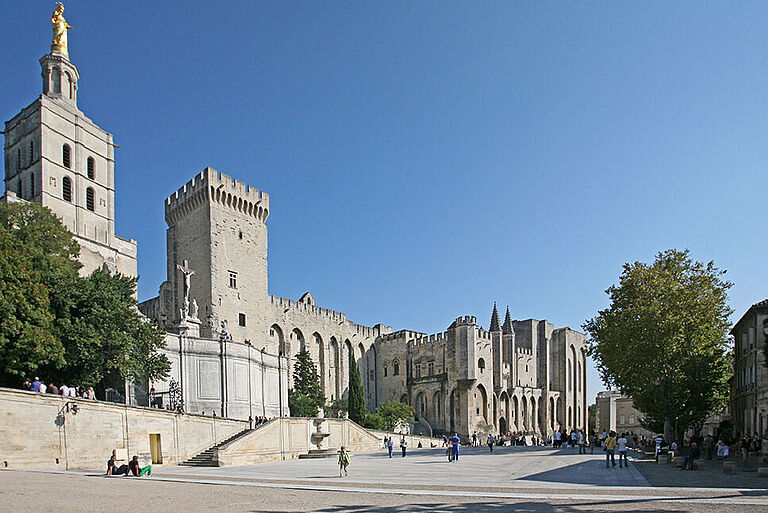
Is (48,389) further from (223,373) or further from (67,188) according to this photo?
(67,188)

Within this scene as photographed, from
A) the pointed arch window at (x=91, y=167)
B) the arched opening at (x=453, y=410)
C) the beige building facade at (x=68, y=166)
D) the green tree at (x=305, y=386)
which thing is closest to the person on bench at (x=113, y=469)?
the beige building facade at (x=68, y=166)

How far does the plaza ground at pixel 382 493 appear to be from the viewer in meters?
11.6

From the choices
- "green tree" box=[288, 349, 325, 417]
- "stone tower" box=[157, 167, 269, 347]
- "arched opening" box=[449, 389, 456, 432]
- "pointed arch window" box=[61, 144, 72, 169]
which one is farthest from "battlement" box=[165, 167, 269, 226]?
"arched opening" box=[449, 389, 456, 432]

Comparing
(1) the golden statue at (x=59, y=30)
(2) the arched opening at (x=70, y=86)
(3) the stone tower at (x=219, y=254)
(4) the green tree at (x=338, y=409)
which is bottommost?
(4) the green tree at (x=338, y=409)

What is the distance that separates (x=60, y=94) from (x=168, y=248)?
1273 cm

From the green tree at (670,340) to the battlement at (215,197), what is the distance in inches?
1046

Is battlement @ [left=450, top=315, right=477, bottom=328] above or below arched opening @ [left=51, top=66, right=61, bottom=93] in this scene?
below

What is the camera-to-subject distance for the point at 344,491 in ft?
47.9

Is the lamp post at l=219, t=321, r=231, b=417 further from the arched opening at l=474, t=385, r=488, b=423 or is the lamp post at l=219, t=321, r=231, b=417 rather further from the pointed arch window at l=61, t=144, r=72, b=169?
the arched opening at l=474, t=385, r=488, b=423

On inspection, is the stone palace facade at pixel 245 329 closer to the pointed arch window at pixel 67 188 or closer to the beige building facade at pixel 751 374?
the pointed arch window at pixel 67 188

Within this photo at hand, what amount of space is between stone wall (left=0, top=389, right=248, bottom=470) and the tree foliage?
1902 millimetres

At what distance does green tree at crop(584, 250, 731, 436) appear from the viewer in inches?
1153

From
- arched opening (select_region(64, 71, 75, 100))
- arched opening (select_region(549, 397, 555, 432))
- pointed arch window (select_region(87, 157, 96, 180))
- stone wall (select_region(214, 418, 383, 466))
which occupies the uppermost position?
arched opening (select_region(64, 71, 75, 100))

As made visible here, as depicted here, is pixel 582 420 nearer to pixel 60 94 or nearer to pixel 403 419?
pixel 403 419
